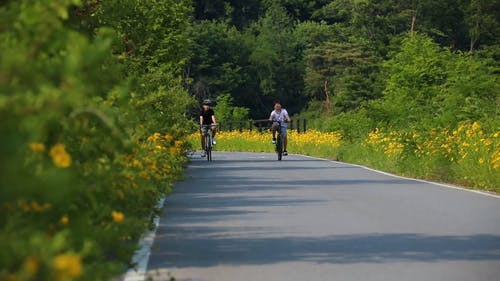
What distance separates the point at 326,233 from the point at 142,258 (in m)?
3.14

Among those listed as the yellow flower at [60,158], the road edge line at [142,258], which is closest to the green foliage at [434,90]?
the road edge line at [142,258]

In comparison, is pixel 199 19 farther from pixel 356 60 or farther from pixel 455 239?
pixel 455 239

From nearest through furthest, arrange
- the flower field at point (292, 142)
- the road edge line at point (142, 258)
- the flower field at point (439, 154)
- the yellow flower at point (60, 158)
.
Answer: the yellow flower at point (60, 158), the road edge line at point (142, 258), the flower field at point (439, 154), the flower field at point (292, 142)

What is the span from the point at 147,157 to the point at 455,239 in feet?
11.4

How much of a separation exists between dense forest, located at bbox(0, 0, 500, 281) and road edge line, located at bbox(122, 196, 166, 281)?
9.5 inches

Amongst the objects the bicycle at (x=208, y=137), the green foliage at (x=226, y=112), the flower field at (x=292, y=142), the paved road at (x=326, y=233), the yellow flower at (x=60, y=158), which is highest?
the yellow flower at (x=60, y=158)

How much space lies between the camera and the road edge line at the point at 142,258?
1051 centimetres

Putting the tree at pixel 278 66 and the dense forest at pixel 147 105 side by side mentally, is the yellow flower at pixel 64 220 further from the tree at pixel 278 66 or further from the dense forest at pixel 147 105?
→ the tree at pixel 278 66

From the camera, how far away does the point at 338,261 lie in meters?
11.8

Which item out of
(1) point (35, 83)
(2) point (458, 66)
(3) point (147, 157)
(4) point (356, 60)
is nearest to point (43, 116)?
(1) point (35, 83)

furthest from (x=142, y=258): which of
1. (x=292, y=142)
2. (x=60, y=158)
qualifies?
(x=292, y=142)

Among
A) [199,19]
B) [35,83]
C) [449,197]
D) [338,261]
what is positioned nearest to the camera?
[35,83]

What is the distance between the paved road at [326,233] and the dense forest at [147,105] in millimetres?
635

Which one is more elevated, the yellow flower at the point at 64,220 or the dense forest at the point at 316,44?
the yellow flower at the point at 64,220
